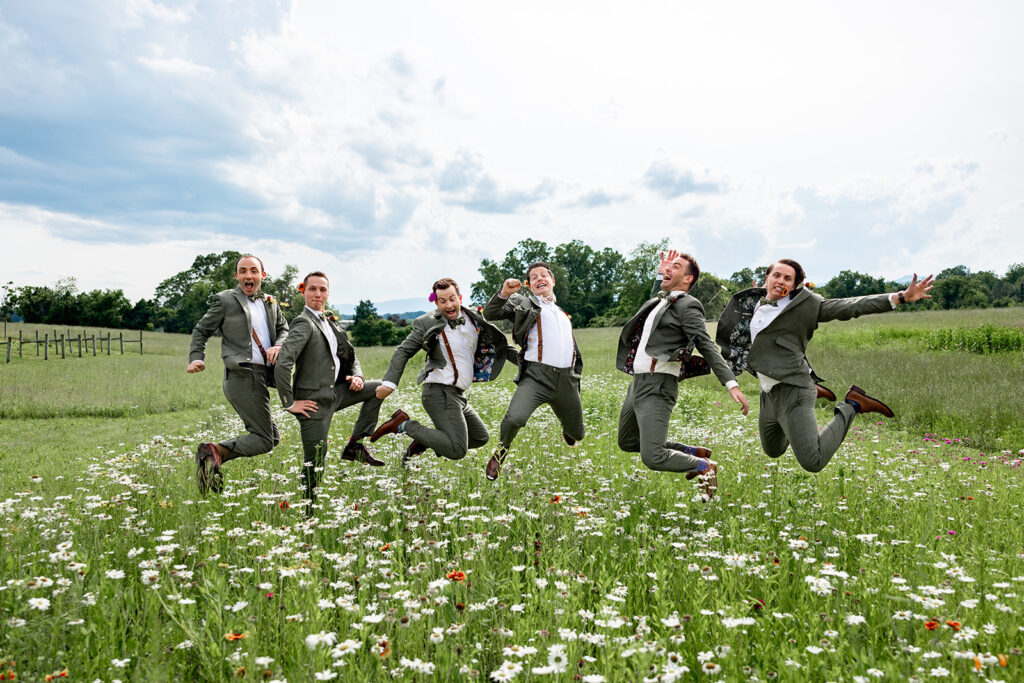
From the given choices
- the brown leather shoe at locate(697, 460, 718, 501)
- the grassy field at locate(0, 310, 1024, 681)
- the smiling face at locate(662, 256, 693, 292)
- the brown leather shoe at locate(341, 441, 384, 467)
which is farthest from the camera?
the brown leather shoe at locate(341, 441, 384, 467)

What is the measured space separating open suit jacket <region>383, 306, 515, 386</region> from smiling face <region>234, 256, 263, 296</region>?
1.64m

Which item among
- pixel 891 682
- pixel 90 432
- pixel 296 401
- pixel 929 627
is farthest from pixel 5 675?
pixel 90 432

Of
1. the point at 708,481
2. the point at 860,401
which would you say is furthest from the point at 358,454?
the point at 860,401

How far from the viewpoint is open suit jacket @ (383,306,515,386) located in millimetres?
6715

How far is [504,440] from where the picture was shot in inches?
268

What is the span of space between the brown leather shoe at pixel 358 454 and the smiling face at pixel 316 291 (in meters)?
1.65

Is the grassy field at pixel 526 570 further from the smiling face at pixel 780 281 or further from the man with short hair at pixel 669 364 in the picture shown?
the smiling face at pixel 780 281

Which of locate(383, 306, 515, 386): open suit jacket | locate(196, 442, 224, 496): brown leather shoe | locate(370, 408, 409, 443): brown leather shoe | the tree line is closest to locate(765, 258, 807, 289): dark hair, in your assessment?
locate(383, 306, 515, 386): open suit jacket

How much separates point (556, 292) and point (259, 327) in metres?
81.6

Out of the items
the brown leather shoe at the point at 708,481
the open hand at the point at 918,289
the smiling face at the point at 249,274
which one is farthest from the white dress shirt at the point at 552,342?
the open hand at the point at 918,289

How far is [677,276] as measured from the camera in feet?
21.1

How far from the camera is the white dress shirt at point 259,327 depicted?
21.7 ft

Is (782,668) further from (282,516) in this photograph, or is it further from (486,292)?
(486,292)

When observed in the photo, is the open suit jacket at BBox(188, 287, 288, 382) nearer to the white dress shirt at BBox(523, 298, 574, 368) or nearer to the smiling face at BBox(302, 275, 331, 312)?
the smiling face at BBox(302, 275, 331, 312)
